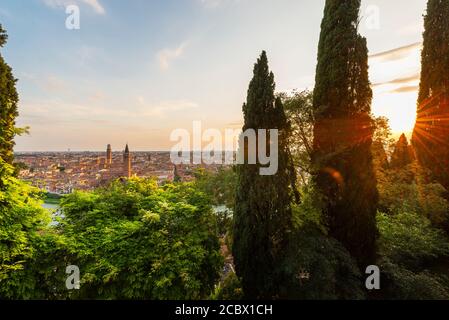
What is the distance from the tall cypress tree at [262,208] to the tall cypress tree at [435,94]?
7.83 metres

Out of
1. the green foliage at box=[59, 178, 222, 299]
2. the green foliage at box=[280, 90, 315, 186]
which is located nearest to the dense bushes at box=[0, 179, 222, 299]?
the green foliage at box=[59, 178, 222, 299]

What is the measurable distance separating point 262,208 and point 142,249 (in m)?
3.23

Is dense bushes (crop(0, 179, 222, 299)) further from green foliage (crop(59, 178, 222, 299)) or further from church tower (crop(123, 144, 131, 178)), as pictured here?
church tower (crop(123, 144, 131, 178))

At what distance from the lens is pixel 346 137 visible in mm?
7754

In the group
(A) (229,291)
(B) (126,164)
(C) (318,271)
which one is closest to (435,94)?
(C) (318,271)

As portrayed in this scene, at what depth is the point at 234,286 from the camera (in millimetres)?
7895

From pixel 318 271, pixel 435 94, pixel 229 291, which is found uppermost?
pixel 435 94

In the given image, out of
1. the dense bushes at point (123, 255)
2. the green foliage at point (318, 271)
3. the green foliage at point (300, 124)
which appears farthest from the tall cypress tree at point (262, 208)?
the green foliage at point (300, 124)

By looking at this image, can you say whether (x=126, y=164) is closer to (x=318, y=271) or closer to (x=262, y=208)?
(x=262, y=208)

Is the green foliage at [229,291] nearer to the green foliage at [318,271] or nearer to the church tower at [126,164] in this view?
the green foliage at [318,271]

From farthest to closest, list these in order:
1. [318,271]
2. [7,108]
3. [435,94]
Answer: [435,94] → [7,108] → [318,271]

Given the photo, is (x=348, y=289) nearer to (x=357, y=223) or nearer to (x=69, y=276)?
(x=357, y=223)

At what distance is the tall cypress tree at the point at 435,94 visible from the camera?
10742mm

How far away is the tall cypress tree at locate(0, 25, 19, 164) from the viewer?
609 cm
